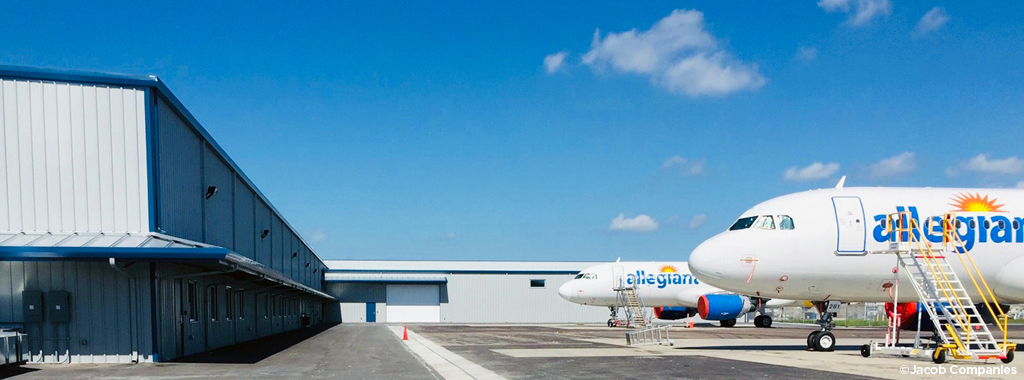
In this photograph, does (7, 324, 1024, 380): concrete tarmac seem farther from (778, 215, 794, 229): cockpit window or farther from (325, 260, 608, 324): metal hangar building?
(325, 260, 608, 324): metal hangar building

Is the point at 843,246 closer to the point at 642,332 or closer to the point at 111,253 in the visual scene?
the point at 642,332

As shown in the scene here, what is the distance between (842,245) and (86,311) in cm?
1843

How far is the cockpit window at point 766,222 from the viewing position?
20797 millimetres

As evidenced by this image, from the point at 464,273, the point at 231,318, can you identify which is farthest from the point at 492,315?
the point at 231,318

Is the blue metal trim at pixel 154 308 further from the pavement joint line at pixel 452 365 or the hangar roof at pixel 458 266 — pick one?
the hangar roof at pixel 458 266

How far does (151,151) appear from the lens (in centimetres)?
1820

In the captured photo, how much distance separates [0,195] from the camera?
17.6 meters

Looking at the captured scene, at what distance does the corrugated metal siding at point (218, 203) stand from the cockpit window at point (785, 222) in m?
17.0

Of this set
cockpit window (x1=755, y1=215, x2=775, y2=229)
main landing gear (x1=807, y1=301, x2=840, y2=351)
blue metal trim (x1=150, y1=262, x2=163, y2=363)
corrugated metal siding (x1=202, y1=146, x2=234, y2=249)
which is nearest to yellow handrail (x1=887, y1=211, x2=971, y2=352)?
main landing gear (x1=807, y1=301, x2=840, y2=351)

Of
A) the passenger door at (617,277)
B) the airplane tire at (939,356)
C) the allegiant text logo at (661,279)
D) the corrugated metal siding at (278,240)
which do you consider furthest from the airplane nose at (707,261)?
the corrugated metal siding at (278,240)

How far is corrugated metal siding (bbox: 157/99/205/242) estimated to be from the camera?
19.1 metres

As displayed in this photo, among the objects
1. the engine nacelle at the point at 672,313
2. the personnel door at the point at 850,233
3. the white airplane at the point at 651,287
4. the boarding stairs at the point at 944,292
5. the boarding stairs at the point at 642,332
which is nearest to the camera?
the boarding stairs at the point at 944,292

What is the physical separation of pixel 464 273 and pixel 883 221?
55056mm

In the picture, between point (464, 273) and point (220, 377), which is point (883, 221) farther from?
point (464, 273)
